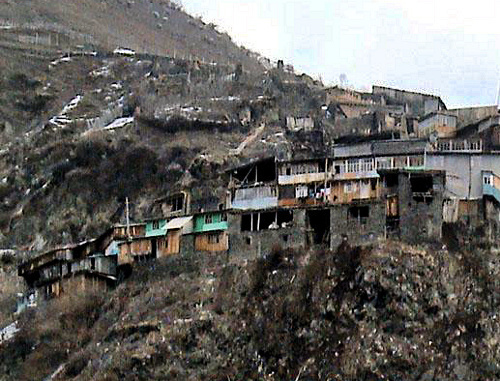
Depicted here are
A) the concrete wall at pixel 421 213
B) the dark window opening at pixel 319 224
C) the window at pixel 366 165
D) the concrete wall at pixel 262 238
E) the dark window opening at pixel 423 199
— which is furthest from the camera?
the window at pixel 366 165

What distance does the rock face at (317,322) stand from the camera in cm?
5488

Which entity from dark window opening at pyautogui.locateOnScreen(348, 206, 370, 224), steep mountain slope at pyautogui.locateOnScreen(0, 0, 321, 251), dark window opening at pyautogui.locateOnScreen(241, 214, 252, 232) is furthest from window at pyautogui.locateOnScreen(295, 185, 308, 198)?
steep mountain slope at pyautogui.locateOnScreen(0, 0, 321, 251)

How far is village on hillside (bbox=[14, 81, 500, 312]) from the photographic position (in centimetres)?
6084

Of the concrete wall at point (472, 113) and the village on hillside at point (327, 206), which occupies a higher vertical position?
the concrete wall at point (472, 113)

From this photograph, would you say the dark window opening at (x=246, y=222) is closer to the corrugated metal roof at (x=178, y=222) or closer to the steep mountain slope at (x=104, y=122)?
the corrugated metal roof at (x=178, y=222)

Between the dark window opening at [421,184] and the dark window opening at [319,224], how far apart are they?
4.69 metres

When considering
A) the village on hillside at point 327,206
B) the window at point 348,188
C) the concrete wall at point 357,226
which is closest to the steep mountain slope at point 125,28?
the village on hillside at point 327,206

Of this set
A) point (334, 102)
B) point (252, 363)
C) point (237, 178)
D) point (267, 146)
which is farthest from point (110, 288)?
point (334, 102)

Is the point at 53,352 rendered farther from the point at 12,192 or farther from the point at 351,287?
the point at 12,192

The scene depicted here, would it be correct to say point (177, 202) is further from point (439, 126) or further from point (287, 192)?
point (439, 126)

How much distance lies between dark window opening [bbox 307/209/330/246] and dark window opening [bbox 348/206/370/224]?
1473mm

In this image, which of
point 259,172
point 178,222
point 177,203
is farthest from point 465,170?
point 177,203

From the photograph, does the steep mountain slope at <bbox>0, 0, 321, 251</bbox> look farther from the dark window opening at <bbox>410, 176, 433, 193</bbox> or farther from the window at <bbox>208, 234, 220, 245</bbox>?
the dark window opening at <bbox>410, 176, 433, 193</bbox>

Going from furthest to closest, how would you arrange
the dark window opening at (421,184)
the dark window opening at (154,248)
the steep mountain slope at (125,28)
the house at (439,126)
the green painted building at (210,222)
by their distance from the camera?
the steep mountain slope at (125,28)
the house at (439,126)
the dark window opening at (154,248)
the green painted building at (210,222)
the dark window opening at (421,184)
